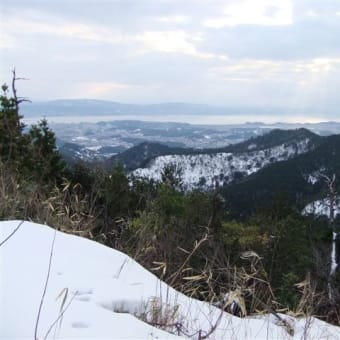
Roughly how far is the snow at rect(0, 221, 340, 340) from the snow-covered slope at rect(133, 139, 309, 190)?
113 meters

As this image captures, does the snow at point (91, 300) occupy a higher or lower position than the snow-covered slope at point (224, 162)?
higher

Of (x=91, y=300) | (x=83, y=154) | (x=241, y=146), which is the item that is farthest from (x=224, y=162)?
(x=91, y=300)

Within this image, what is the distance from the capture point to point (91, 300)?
7.14 ft

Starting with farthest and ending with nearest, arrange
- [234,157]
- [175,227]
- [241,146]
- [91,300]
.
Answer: [241,146]
[234,157]
[175,227]
[91,300]

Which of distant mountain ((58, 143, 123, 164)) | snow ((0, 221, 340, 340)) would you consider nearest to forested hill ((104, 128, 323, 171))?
distant mountain ((58, 143, 123, 164))

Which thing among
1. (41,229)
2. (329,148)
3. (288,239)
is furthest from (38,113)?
(329,148)

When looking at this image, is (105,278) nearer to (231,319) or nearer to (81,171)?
(231,319)

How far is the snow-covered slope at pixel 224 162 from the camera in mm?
122938

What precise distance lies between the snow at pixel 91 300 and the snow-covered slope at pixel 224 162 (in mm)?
113363

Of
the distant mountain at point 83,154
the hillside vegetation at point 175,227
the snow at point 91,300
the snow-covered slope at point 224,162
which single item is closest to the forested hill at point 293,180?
the snow-covered slope at point 224,162

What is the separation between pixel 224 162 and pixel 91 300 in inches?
5174

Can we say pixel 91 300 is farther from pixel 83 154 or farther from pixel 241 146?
pixel 241 146

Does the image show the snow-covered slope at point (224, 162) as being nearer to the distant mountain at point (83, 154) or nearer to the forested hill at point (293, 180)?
the forested hill at point (293, 180)

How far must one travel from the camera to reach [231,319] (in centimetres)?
242
